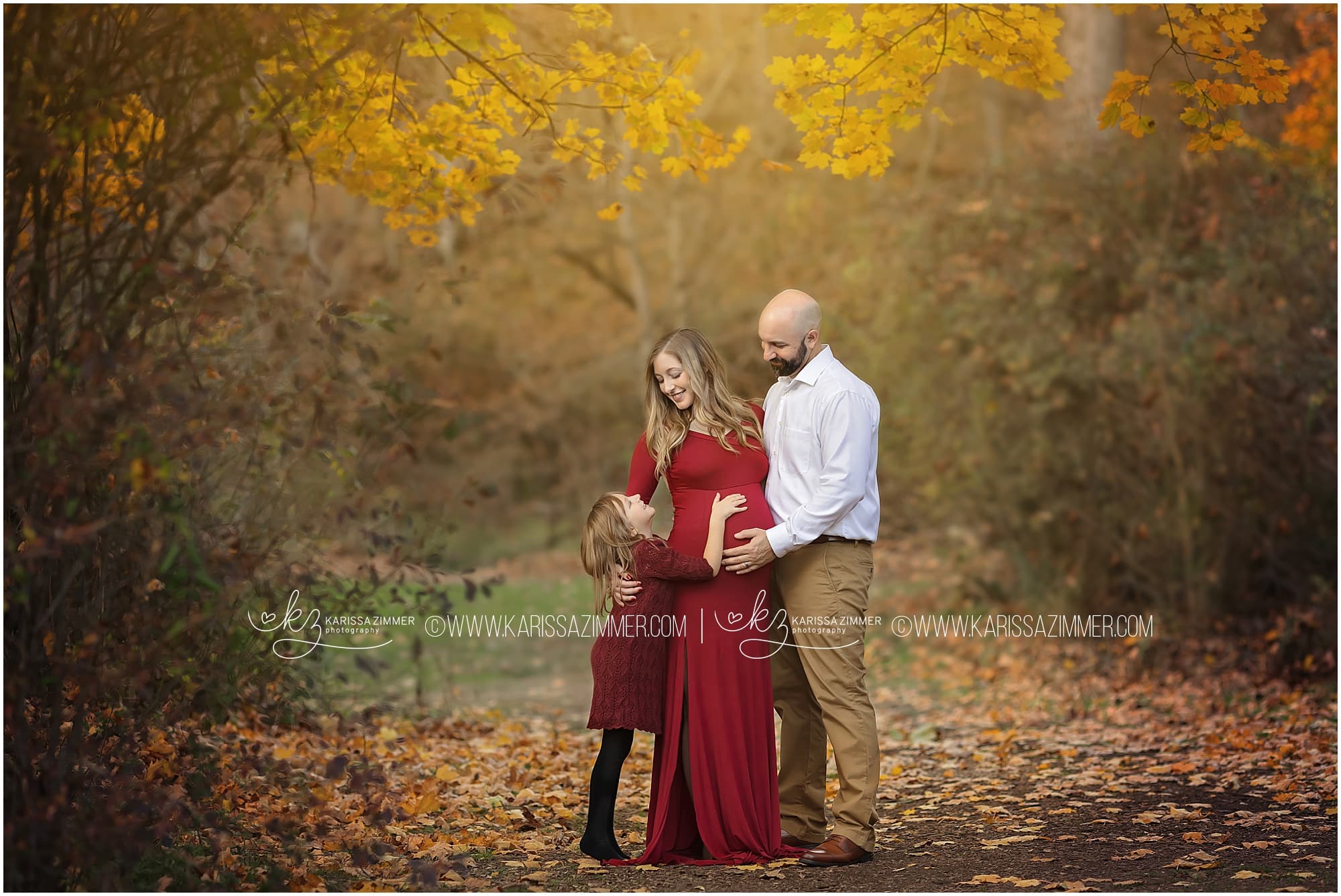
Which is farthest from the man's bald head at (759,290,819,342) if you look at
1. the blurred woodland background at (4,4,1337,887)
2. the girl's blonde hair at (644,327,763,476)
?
the blurred woodland background at (4,4,1337,887)

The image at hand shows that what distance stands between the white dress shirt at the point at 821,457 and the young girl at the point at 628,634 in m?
0.22

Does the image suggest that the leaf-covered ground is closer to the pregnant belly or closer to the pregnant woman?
the pregnant woman

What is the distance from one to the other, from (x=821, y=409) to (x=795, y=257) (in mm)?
16960

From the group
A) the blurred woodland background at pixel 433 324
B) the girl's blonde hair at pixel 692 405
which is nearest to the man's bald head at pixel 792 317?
the girl's blonde hair at pixel 692 405

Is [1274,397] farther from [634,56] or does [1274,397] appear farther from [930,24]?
[634,56]

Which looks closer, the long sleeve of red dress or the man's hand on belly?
the man's hand on belly

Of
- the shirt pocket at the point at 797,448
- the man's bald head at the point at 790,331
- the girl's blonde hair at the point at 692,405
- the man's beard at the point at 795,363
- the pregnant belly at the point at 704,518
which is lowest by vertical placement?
the pregnant belly at the point at 704,518

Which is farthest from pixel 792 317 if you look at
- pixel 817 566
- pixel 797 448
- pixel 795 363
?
pixel 817 566

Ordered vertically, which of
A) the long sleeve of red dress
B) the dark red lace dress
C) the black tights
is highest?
the long sleeve of red dress

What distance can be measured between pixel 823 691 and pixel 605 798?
88 cm

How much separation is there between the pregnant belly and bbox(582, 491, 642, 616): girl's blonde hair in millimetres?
168

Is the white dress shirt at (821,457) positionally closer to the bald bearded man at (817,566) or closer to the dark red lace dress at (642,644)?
the bald bearded man at (817,566)

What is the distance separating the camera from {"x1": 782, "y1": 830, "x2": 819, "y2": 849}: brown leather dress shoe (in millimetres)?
4809

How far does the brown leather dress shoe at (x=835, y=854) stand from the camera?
14.6 ft
